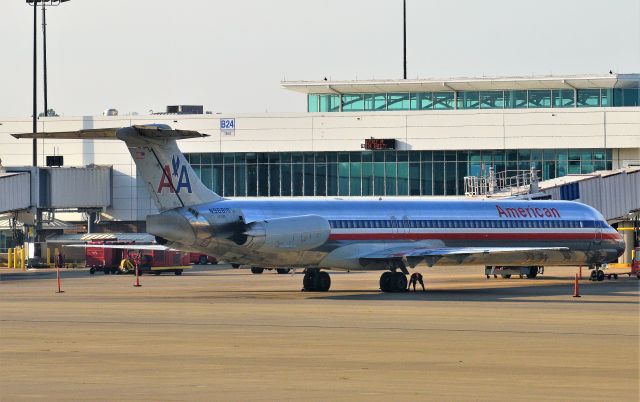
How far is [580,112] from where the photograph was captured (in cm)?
8375

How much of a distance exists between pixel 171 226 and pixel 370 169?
49833 mm

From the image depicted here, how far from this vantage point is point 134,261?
69000 mm

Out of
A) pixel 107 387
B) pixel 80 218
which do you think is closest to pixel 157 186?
pixel 107 387

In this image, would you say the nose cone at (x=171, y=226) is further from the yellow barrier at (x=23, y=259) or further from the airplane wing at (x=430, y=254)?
the yellow barrier at (x=23, y=259)

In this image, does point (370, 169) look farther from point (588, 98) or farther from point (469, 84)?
point (588, 98)

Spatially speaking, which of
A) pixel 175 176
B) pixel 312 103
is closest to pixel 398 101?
pixel 312 103

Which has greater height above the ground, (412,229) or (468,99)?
(468,99)

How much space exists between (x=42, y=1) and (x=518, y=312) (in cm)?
6898

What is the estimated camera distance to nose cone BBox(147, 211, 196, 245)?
40.1 metres

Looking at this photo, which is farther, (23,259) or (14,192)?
(14,192)

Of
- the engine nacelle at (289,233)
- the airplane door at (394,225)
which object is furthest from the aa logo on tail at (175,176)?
the airplane door at (394,225)

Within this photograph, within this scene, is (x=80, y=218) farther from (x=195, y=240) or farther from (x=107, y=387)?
(x=107, y=387)

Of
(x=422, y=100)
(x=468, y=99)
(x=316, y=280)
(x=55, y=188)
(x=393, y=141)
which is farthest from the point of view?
(x=422, y=100)

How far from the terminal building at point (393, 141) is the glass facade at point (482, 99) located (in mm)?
77
